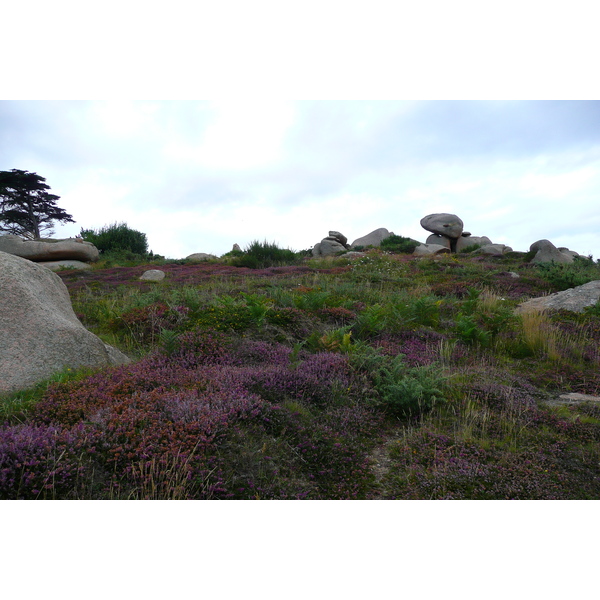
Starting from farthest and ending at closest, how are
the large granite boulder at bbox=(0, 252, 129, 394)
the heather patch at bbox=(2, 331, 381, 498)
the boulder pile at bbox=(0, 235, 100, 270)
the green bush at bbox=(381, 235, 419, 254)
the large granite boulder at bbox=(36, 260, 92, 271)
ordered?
the green bush at bbox=(381, 235, 419, 254), the boulder pile at bbox=(0, 235, 100, 270), the large granite boulder at bbox=(36, 260, 92, 271), the large granite boulder at bbox=(0, 252, 129, 394), the heather patch at bbox=(2, 331, 381, 498)

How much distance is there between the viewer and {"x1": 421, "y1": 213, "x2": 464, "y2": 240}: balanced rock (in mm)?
36781

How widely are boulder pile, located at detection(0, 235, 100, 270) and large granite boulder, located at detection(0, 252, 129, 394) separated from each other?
55.2 feet

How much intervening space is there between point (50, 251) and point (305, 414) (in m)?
21.9

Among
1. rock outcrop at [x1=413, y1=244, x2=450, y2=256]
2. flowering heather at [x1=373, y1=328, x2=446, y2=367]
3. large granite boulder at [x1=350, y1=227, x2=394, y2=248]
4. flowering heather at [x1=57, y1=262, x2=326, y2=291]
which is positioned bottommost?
flowering heather at [x1=373, y1=328, x2=446, y2=367]

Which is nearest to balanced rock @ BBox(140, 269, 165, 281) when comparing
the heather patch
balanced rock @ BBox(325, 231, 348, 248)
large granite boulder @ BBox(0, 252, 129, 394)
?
large granite boulder @ BBox(0, 252, 129, 394)

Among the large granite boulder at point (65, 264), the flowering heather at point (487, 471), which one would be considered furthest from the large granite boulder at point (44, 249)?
the flowering heather at point (487, 471)

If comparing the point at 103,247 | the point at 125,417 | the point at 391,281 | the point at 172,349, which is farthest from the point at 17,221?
the point at 125,417

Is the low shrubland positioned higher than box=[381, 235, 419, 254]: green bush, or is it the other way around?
box=[381, 235, 419, 254]: green bush

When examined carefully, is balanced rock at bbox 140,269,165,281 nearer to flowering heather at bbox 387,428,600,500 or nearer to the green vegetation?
the green vegetation

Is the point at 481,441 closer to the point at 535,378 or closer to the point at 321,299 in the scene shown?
the point at 535,378

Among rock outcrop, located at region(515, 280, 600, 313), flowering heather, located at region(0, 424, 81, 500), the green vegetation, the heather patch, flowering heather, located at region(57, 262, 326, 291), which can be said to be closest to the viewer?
flowering heather, located at region(0, 424, 81, 500)

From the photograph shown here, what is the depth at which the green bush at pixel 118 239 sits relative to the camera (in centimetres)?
2827

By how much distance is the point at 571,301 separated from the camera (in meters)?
Result: 10.8

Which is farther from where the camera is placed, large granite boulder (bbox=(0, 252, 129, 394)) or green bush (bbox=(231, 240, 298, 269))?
green bush (bbox=(231, 240, 298, 269))
